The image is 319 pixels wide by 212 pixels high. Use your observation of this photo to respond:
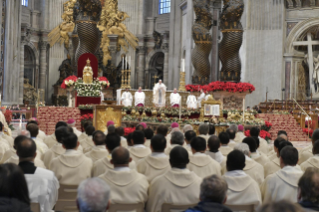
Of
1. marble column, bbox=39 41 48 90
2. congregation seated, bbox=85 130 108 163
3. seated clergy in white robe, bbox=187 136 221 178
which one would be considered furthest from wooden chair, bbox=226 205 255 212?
marble column, bbox=39 41 48 90

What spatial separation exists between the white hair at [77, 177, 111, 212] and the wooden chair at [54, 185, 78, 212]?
93.9 inches

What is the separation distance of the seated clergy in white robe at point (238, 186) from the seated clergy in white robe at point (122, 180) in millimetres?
846

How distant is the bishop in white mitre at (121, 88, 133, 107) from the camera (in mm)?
21859

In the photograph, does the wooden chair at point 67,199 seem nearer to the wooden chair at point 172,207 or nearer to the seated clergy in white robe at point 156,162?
the seated clergy in white robe at point 156,162

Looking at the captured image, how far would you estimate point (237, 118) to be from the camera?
15.1 m

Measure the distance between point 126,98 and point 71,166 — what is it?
1671cm

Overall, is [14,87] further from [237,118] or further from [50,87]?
[237,118]

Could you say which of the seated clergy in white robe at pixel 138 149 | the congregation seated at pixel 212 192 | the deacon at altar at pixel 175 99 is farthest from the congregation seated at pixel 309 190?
the deacon at altar at pixel 175 99

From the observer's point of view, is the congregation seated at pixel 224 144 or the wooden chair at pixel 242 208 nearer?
the wooden chair at pixel 242 208

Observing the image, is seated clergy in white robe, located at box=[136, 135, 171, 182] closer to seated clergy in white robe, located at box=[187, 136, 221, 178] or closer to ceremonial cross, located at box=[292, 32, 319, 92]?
seated clergy in white robe, located at box=[187, 136, 221, 178]

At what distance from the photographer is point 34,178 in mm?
4098

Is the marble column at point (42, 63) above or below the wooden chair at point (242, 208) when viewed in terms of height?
above

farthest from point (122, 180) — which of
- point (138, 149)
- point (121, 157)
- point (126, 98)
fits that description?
point (126, 98)

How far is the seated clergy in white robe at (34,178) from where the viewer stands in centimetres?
409
